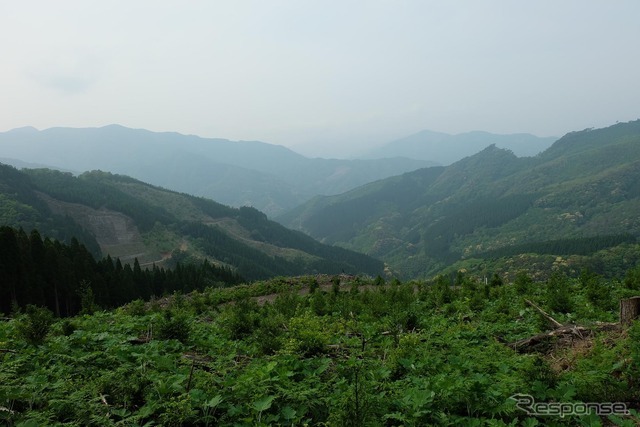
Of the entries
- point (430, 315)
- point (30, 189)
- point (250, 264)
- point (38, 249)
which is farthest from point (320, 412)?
point (30, 189)

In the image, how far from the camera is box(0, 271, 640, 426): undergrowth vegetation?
17.6 feet

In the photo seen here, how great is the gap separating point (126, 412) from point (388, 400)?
13.3ft

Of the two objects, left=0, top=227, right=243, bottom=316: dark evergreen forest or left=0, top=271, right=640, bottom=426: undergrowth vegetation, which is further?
left=0, top=227, right=243, bottom=316: dark evergreen forest

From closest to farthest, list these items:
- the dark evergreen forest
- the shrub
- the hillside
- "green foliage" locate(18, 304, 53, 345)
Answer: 1. "green foliage" locate(18, 304, 53, 345)
2. the shrub
3. the dark evergreen forest
4. the hillside

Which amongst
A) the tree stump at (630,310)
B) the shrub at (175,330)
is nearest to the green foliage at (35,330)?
the shrub at (175,330)

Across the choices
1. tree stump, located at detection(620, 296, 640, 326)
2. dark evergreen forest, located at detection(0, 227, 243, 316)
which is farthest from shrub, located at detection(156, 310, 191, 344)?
dark evergreen forest, located at detection(0, 227, 243, 316)

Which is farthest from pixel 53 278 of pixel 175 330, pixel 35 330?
pixel 175 330

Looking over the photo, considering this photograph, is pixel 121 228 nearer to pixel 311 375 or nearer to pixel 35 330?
pixel 35 330

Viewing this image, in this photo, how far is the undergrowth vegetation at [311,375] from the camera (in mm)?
5379

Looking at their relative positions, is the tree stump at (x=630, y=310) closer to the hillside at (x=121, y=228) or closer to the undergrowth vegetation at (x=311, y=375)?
the undergrowth vegetation at (x=311, y=375)

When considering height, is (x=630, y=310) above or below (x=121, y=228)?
above

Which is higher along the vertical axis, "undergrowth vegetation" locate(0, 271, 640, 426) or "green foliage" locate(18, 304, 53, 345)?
"green foliage" locate(18, 304, 53, 345)

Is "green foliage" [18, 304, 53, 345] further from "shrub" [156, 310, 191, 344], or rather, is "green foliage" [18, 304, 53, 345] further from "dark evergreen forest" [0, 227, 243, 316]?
"dark evergreen forest" [0, 227, 243, 316]

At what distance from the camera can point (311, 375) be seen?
262 inches
